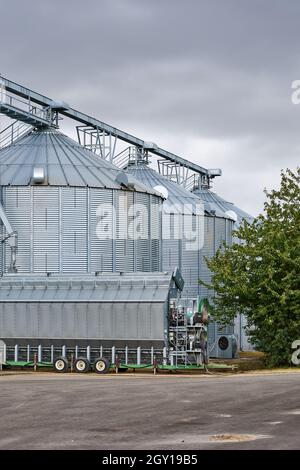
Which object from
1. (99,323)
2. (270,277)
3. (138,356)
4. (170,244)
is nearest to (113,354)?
(138,356)

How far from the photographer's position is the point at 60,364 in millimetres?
50125

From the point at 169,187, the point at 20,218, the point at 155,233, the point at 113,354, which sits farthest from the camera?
the point at 169,187

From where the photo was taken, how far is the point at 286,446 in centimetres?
1703

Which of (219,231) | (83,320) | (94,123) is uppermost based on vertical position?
(94,123)

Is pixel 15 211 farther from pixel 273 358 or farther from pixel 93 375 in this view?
pixel 273 358

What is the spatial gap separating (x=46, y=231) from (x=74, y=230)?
2037 millimetres

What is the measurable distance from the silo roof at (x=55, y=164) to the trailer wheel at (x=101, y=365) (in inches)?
627

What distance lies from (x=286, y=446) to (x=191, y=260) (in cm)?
5758

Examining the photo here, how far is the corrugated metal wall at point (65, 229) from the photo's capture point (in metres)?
59.8

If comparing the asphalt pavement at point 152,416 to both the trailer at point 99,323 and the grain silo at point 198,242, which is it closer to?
the trailer at point 99,323

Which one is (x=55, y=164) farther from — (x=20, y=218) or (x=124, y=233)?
(x=124, y=233)

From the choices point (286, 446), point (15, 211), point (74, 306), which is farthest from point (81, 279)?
point (286, 446)

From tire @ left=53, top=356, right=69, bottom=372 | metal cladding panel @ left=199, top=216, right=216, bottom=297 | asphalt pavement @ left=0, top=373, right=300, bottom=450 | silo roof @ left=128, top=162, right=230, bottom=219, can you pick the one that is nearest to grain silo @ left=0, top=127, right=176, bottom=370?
tire @ left=53, top=356, right=69, bottom=372

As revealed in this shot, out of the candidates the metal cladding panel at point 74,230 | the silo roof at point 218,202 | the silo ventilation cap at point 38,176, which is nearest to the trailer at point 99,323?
the metal cladding panel at point 74,230
